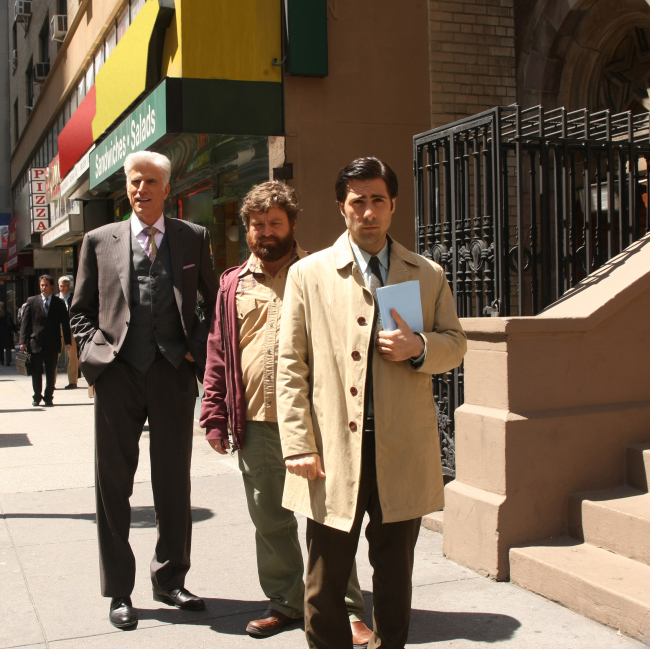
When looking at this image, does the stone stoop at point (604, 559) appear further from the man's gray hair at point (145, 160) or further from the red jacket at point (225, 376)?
the man's gray hair at point (145, 160)

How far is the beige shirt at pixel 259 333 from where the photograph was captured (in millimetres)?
3848

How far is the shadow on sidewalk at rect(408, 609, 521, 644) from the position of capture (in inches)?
149

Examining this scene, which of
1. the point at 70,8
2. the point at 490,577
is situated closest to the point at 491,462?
the point at 490,577

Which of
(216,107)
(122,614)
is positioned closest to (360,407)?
(122,614)

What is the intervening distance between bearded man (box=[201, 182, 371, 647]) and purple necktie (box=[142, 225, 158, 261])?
50 cm

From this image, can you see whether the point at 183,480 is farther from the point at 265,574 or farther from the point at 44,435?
the point at 44,435

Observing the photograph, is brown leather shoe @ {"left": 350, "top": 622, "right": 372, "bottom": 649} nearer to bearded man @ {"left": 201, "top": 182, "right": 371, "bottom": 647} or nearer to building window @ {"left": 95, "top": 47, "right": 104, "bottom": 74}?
bearded man @ {"left": 201, "top": 182, "right": 371, "bottom": 647}

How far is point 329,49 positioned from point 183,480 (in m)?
6.54

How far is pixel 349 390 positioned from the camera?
10.2 feet

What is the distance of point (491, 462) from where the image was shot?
4605 millimetres

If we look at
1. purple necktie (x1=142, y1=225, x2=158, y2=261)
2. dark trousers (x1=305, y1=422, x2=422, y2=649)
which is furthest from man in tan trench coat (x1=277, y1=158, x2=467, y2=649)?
purple necktie (x1=142, y1=225, x2=158, y2=261)

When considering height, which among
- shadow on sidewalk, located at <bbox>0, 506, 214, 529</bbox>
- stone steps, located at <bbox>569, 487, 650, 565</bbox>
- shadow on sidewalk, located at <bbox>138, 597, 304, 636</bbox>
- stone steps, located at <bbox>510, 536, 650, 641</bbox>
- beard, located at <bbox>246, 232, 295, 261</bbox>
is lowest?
shadow on sidewalk, located at <bbox>138, 597, 304, 636</bbox>

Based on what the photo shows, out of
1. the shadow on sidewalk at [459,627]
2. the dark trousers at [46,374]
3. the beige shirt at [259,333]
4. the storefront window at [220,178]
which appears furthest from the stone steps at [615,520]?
the dark trousers at [46,374]

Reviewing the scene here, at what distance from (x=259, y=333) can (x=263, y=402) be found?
0.33m
